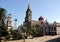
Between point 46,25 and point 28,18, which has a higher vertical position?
point 28,18

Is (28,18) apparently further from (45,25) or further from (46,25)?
(46,25)

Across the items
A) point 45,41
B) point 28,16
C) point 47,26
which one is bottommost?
point 45,41

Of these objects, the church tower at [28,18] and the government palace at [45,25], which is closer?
the government palace at [45,25]

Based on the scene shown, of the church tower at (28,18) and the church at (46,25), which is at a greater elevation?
the church tower at (28,18)

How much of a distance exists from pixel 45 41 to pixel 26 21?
3333cm

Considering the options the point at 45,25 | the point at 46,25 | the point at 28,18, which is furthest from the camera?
the point at 28,18

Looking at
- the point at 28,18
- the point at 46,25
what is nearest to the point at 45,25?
the point at 46,25

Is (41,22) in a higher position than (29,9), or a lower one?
lower

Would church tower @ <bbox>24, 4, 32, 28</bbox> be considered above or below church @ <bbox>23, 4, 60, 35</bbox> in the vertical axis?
above

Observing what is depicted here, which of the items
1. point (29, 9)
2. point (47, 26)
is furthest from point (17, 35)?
point (29, 9)

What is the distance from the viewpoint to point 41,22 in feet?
306

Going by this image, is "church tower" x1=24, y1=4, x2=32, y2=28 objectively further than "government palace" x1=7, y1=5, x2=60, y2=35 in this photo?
Yes

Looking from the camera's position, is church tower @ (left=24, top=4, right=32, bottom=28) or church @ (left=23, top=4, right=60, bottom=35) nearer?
church @ (left=23, top=4, right=60, bottom=35)

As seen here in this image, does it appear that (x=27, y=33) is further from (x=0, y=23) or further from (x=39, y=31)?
(x=0, y=23)
